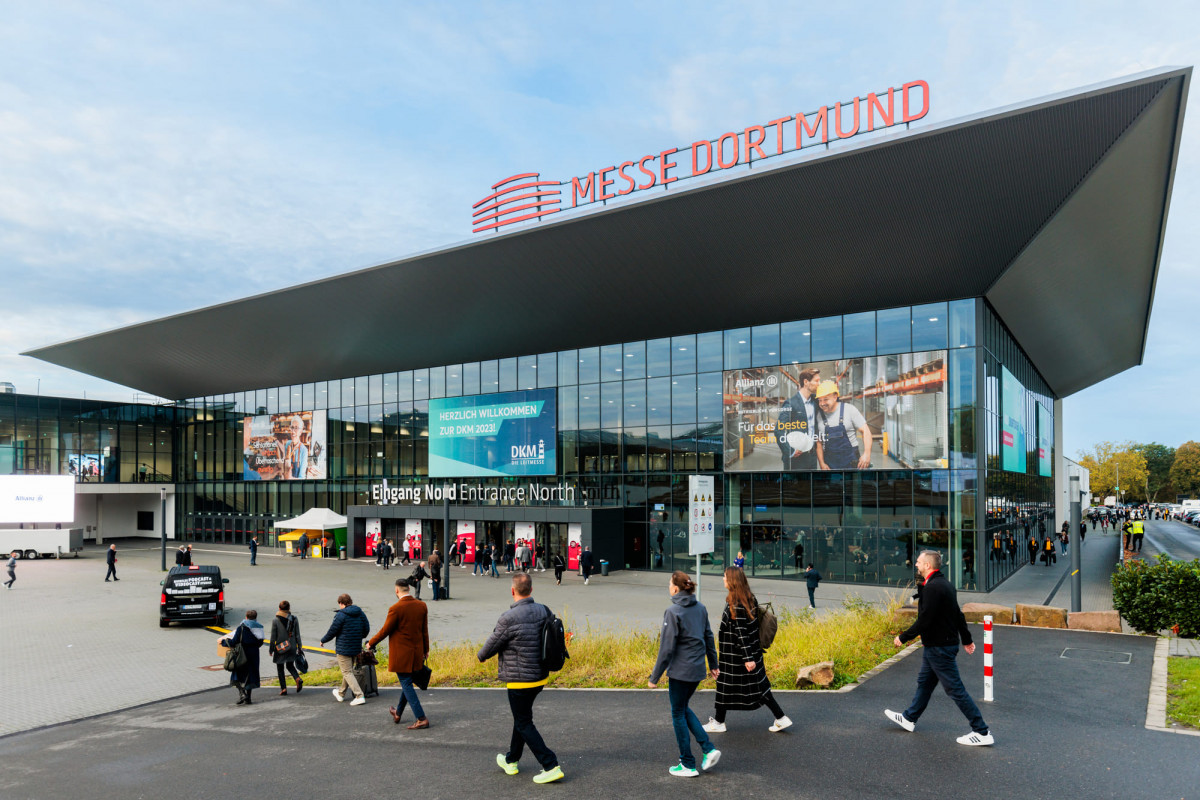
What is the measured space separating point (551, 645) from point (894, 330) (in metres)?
23.4

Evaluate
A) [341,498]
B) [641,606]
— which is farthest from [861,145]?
[341,498]

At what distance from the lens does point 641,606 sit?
74.5 feet

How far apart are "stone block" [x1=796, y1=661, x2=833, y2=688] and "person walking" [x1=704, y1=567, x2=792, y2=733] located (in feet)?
8.18

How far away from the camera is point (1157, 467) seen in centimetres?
14725

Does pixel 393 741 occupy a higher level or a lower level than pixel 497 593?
higher

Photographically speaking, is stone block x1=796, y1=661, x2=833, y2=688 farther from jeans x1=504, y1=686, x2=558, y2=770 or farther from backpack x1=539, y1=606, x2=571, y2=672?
backpack x1=539, y1=606, x2=571, y2=672

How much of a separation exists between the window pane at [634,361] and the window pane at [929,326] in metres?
11.4

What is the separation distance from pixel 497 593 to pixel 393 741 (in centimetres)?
1848

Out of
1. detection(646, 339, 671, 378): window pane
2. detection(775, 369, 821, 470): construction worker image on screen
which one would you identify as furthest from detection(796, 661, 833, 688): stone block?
detection(646, 339, 671, 378): window pane

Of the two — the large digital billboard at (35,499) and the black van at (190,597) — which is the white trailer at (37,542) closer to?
the large digital billboard at (35,499)

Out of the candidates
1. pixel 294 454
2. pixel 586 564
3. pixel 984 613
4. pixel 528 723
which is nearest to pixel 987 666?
pixel 528 723

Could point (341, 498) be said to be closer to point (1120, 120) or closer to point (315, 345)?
point (315, 345)

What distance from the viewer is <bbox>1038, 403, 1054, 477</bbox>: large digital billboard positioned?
42.1 meters

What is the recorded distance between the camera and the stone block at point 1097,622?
13.8 m
